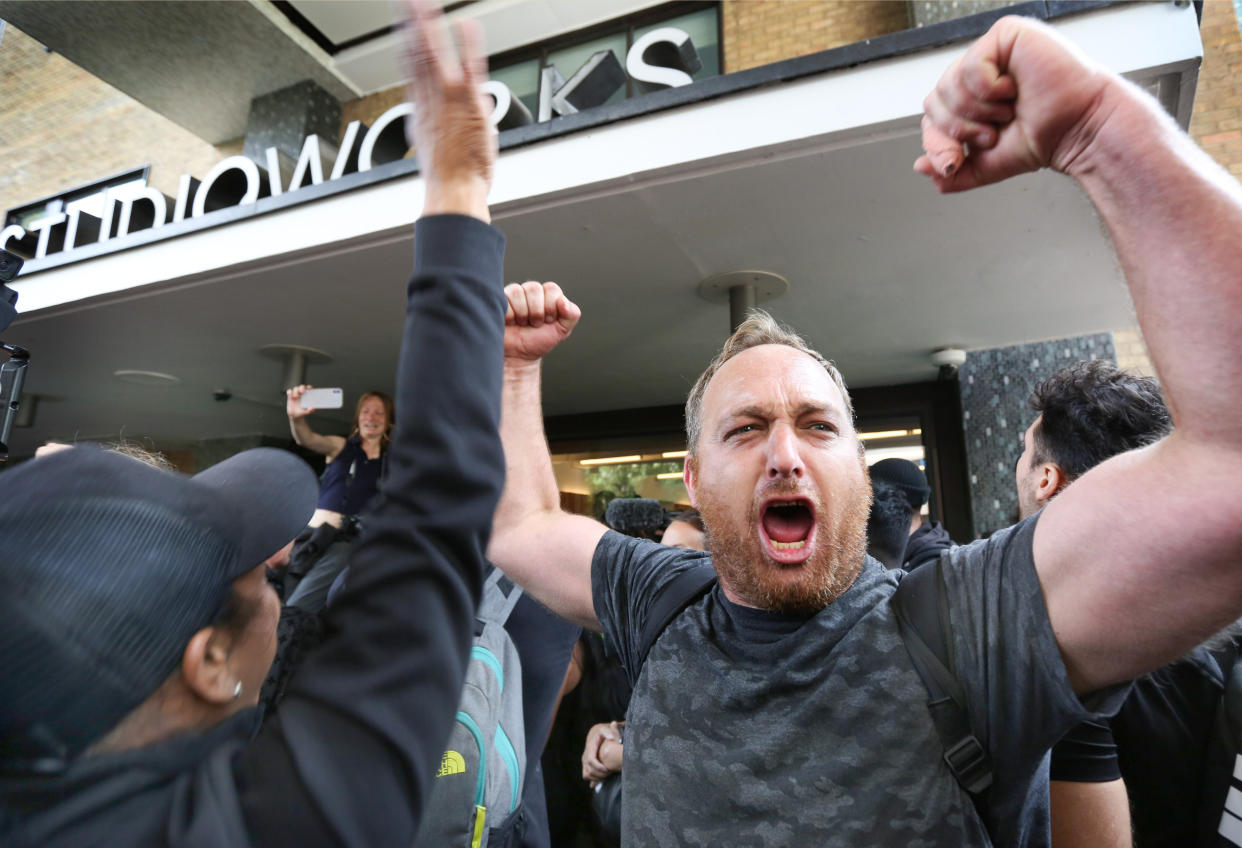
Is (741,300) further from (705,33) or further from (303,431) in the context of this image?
(705,33)

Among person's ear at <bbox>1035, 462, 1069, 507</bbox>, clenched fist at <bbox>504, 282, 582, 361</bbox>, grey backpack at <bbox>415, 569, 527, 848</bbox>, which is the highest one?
clenched fist at <bbox>504, 282, 582, 361</bbox>

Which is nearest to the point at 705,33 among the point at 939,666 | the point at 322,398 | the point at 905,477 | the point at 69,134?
the point at 322,398

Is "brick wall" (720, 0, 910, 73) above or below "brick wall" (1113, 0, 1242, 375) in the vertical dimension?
above

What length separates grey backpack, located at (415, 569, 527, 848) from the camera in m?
1.45

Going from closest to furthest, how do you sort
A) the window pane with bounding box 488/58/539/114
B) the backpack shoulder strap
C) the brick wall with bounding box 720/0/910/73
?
1. the backpack shoulder strap
2. the brick wall with bounding box 720/0/910/73
3. the window pane with bounding box 488/58/539/114

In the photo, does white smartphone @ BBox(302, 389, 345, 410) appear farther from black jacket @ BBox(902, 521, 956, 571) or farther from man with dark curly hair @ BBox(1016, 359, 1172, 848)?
man with dark curly hair @ BBox(1016, 359, 1172, 848)

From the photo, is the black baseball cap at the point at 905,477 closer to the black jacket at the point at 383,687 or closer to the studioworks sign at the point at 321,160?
A: the studioworks sign at the point at 321,160

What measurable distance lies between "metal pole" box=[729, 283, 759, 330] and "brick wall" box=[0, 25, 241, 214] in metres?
7.92

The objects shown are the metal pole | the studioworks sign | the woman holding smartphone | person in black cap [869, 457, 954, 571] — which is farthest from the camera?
the metal pole

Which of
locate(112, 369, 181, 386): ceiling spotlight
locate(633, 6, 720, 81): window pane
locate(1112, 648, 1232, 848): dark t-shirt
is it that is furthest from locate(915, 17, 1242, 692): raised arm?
locate(112, 369, 181, 386): ceiling spotlight

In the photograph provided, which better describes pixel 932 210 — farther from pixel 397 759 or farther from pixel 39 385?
pixel 39 385

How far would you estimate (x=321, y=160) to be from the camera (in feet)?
14.9

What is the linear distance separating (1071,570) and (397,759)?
91 cm

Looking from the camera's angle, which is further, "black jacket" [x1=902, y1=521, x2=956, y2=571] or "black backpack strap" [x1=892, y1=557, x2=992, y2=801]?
"black jacket" [x1=902, y1=521, x2=956, y2=571]
